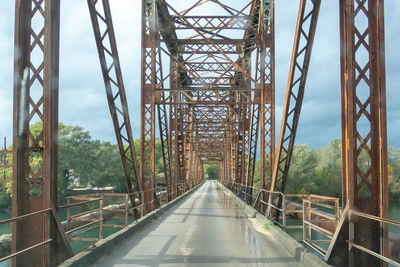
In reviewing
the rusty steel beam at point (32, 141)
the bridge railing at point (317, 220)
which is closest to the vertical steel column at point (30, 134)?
the rusty steel beam at point (32, 141)

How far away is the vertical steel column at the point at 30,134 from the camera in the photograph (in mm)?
5395

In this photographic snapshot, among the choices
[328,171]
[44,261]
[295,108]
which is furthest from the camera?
[328,171]

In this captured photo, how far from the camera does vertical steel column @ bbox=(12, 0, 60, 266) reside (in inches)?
212

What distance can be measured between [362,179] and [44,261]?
5.03 meters

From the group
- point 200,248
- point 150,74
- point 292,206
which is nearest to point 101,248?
point 200,248

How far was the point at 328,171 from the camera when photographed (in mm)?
52438

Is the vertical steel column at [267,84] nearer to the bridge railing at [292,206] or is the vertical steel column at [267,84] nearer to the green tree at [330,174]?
the bridge railing at [292,206]

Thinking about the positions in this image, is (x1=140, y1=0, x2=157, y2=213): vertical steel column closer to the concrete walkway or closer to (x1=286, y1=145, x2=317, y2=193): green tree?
the concrete walkway

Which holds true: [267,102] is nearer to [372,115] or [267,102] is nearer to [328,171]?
[372,115]

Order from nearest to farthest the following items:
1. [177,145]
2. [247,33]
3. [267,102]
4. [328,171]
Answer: [267,102]
[247,33]
[177,145]
[328,171]

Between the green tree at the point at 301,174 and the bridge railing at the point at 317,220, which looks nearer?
the bridge railing at the point at 317,220

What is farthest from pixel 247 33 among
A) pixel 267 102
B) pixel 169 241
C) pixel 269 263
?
pixel 269 263

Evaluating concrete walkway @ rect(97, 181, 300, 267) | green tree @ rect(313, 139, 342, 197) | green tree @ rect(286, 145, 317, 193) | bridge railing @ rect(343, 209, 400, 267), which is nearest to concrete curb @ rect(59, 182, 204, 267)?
concrete walkway @ rect(97, 181, 300, 267)

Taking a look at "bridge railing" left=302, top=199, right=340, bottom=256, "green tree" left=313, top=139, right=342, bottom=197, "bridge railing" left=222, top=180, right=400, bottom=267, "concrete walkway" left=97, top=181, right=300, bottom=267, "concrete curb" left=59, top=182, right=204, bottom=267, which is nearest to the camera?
"bridge railing" left=222, top=180, right=400, bottom=267
